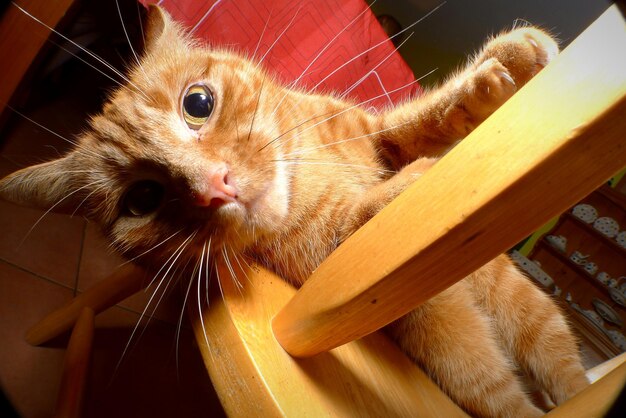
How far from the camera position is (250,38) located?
1.36 m

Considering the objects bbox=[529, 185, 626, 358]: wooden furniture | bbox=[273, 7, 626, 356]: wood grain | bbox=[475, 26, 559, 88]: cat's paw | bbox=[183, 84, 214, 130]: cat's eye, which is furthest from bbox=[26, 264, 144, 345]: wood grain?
bbox=[529, 185, 626, 358]: wooden furniture

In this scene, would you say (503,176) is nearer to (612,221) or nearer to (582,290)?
(612,221)

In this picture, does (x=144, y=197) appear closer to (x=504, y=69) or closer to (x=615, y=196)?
(x=504, y=69)

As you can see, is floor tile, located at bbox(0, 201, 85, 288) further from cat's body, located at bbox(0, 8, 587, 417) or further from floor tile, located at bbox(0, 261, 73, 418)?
cat's body, located at bbox(0, 8, 587, 417)

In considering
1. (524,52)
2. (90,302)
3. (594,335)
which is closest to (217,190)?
(524,52)

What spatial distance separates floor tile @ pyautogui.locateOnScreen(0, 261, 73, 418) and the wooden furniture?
1.70 metres

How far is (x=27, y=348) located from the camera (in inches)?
53.1

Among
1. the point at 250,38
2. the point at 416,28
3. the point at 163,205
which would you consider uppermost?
the point at 250,38

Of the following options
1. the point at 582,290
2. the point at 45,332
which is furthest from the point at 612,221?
the point at 45,332

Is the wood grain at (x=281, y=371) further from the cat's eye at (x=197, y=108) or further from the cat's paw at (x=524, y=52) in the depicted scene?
the cat's paw at (x=524, y=52)

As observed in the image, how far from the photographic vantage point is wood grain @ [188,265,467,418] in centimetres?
46

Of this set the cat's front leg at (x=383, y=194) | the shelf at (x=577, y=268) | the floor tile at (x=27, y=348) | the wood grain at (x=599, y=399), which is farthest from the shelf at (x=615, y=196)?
the floor tile at (x=27, y=348)

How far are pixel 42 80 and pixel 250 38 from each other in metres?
0.72

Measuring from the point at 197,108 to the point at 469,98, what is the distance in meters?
0.62
